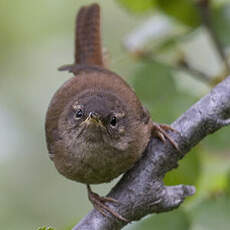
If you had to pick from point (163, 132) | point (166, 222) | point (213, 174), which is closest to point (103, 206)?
point (166, 222)

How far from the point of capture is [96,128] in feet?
8.82

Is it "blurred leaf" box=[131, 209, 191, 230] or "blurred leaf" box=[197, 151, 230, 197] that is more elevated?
"blurred leaf" box=[197, 151, 230, 197]

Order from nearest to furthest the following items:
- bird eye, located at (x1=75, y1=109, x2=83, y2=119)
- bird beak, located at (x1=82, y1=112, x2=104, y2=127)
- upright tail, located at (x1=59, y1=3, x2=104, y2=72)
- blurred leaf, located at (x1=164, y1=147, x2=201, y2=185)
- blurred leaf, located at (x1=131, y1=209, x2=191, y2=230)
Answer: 1. blurred leaf, located at (x1=131, y1=209, x2=191, y2=230)
2. blurred leaf, located at (x1=164, y1=147, x2=201, y2=185)
3. bird beak, located at (x1=82, y1=112, x2=104, y2=127)
4. bird eye, located at (x1=75, y1=109, x2=83, y2=119)
5. upright tail, located at (x1=59, y1=3, x2=104, y2=72)

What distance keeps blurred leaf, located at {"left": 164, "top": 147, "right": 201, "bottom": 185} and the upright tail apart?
1148 mm

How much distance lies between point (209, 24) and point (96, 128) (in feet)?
2.42

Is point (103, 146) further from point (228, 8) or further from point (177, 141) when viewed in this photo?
point (228, 8)

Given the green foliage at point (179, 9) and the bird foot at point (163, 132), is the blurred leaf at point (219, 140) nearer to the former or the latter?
the bird foot at point (163, 132)

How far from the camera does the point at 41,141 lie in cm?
498

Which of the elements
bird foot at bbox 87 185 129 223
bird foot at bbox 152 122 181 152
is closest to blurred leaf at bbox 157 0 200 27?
bird foot at bbox 152 122 181 152

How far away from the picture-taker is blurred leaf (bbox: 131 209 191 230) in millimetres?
2148

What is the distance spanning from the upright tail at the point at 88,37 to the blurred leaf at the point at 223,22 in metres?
0.85

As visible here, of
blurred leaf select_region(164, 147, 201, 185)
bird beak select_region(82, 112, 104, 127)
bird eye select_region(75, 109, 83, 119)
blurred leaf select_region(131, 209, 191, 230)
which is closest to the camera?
blurred leaf select_region(131, 209, 191, 230)

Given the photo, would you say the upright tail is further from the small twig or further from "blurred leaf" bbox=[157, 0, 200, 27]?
the small twig

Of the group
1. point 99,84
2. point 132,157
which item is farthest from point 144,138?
point 99,84
